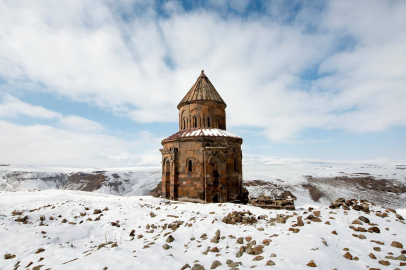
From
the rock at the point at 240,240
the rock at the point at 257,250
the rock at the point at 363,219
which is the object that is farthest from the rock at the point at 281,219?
the rock at the point at 257,250

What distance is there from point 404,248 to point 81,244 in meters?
9.44

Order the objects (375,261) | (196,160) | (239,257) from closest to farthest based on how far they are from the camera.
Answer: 1. (375,261)
2. (239,257)
3. (196,160)

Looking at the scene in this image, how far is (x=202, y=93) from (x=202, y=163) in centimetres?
553

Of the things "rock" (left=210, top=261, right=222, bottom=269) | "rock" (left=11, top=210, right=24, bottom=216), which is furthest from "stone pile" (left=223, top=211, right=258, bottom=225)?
"rock" (left=11, top=210, right=24, bottom=216)

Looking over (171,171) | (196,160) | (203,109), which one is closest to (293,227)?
(196,160)

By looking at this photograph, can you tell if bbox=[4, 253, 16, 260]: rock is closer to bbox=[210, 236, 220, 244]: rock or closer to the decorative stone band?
bbox=[210, 236, 220, 244]: rock

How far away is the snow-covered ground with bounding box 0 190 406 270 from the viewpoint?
202 inches

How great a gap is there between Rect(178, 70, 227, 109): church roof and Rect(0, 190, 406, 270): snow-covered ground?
8.53 m

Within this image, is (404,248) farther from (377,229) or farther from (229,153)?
(229,153)

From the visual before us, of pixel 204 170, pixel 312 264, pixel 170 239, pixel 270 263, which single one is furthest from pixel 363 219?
pixel 204 170

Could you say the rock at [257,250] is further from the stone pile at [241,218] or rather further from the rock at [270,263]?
the stone pile at [241,218]

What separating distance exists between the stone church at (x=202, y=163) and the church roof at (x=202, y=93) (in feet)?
0.62

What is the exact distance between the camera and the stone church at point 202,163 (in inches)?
554

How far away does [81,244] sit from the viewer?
24.5 feet
